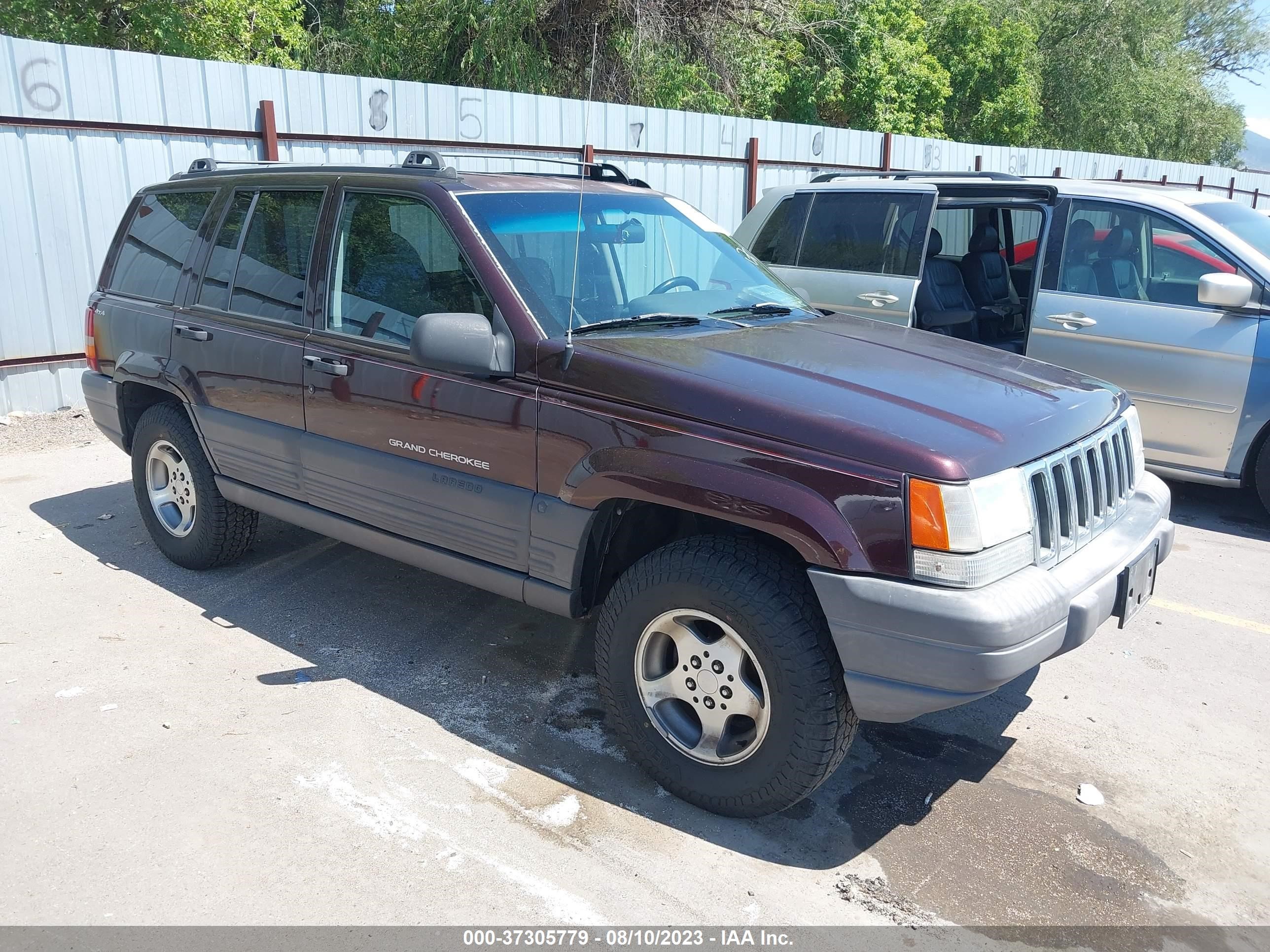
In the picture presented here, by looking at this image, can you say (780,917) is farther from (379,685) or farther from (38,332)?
(38,332)

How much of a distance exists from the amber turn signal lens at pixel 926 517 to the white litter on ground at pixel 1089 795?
4.11 feet

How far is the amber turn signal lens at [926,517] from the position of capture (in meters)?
2.80

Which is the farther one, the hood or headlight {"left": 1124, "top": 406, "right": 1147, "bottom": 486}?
headlight {"left": 1124, "top": 406, "right": 1147, "bottom": 486}

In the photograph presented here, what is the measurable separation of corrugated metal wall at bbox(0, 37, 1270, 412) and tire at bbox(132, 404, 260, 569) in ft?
7.48

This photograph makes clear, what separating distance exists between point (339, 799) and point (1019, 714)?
2516 millimetres

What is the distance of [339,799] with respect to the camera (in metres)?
3.34

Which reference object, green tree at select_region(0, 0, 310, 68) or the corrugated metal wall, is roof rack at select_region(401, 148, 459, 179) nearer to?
the corrugated metal wall

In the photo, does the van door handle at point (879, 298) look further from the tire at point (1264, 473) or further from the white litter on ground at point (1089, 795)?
the white litter on ground at point (1089, 795)

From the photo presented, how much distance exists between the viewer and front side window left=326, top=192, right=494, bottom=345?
3.80 metres

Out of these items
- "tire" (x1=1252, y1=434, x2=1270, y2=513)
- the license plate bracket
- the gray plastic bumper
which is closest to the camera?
the license plate bracket

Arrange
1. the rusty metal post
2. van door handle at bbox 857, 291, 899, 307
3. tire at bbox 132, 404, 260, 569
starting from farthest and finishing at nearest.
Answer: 1. the rusty metal post
2. van door handle at bbox 857, 291, 899, 307
3. tire at bbox 132, 404, 260, 569

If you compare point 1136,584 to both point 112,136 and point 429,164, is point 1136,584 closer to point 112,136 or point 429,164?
point 429,164

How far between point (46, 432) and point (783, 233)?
5646mm

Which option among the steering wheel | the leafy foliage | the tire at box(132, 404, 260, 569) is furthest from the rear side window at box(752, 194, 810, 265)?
the leafy foliage
